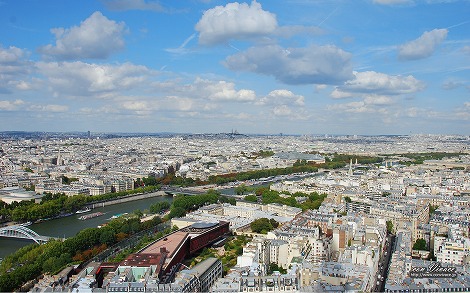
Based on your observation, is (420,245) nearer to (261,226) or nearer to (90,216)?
(261,226)

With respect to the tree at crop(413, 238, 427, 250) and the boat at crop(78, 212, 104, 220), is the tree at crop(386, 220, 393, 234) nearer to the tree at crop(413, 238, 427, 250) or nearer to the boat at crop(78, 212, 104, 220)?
the tree at crop(413, 238, 427, 250)

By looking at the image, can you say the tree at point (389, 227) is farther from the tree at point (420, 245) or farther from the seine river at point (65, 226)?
the seine river at point (65, 226)

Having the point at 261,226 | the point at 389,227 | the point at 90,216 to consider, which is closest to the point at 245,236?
the point at 261,226

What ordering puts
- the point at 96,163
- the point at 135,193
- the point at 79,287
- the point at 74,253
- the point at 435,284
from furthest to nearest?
the point at 96,163 < the point at 135,193 < the point at 74,253 < the point at 435,284 < the point at 79,287

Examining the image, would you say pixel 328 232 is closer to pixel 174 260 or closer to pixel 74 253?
pixel 174 260

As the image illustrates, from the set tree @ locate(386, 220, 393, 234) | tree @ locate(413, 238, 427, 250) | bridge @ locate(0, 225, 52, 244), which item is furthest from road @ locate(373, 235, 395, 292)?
bridge @ locate(0, 225, 52, 244)

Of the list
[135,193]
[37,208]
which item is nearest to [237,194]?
[135,193]

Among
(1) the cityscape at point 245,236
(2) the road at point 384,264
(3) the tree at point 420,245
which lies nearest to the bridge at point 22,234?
(1) the cityscape at point 245,236

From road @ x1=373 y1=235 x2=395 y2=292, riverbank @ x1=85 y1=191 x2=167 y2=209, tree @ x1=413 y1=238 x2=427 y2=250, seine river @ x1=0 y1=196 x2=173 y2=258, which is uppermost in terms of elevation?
tree @ x1=413 y1=238 x2=427 y2=250
